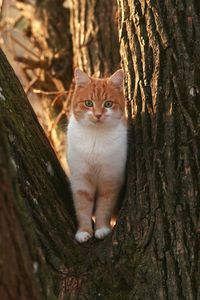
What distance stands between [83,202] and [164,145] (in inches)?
27.3

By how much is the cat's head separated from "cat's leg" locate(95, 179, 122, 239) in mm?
404

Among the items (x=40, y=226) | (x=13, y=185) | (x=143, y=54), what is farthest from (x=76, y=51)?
(x=13, y=185)

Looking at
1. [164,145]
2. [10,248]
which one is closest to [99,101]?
[164,145]

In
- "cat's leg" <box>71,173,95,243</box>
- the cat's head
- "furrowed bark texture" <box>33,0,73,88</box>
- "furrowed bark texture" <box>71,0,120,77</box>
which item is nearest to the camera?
"cat's leg" <box>71,173,95,243</box>

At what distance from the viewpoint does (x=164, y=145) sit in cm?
304

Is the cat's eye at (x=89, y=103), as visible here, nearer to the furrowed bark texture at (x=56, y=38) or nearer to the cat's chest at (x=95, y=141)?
the cat's chest at (x=95, y=141)

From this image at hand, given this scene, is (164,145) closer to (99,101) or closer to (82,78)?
(99,101)

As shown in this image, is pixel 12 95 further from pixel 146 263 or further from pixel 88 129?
pixel 146 263

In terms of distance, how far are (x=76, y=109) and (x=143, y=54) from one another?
0.73 meters

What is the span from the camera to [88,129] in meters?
3.71

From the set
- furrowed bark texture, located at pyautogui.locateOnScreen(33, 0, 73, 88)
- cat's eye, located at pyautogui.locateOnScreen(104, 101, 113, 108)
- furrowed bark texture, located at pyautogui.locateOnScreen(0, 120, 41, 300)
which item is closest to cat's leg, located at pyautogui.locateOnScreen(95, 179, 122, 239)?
cat's eye, located at pyautogui.locateOnScreen(104, 101, 113, 108)

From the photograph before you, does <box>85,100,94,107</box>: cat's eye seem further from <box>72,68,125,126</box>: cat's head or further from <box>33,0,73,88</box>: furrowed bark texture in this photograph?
<box>33,0,73,88</box>: furrowed bark texture

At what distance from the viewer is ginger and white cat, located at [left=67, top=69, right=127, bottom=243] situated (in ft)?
11.4

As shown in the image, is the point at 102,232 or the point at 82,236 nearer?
the point at 82,236
